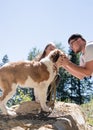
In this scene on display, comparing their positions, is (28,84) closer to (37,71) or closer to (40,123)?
(37,71)

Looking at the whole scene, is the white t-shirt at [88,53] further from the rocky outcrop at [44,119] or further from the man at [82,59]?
the rocky outcrop at [44,119]

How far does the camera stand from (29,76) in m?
6.55

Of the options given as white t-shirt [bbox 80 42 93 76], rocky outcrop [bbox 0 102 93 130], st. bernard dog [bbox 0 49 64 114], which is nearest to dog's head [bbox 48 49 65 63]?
st. bernard dog [bbox 0 49 64 114]

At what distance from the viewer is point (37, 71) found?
21.7 ft

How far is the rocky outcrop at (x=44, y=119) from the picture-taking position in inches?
238

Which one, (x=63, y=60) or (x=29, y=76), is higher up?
(x=63, y=60)

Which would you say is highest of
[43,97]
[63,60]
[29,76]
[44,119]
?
[63,60]

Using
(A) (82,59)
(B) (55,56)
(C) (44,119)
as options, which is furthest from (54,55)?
(C) (44,119)

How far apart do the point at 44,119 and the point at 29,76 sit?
31.4 inches

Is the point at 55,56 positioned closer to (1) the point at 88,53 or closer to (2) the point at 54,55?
(2) the point at 54,55

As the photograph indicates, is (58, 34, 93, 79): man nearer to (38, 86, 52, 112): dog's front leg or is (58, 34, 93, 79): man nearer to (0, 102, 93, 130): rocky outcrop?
(38, 86, 52, 112): dog's front leg

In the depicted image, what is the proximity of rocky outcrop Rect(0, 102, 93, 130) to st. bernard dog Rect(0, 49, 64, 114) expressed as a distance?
19cm

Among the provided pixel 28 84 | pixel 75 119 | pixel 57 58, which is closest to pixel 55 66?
pixel 57 58

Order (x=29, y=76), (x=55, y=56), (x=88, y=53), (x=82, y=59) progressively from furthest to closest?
(x=82, y=59) < (x=55, y=56) < (x=29, y=76) < (x=88, y=53)
